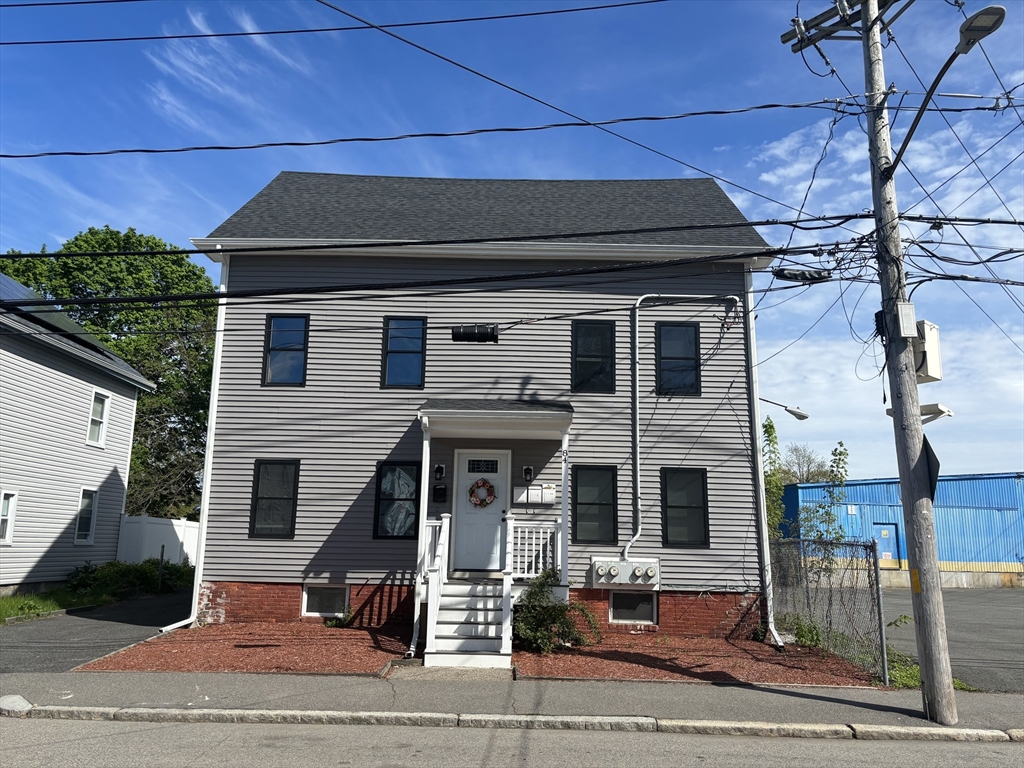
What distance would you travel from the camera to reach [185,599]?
1892 cm

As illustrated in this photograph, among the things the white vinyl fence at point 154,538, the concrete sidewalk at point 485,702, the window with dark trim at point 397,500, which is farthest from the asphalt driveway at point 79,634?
the window with dark trim at point 397,500

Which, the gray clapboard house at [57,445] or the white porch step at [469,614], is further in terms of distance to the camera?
the gray clapboard house at [57,445]

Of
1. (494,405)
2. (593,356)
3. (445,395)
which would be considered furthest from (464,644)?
(593,356)

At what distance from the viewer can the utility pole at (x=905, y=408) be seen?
27.2 ft

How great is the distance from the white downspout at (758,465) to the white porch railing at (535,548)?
366cm

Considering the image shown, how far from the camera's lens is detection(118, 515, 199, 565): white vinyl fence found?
72.7 ft

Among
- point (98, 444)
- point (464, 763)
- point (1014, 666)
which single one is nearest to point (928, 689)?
point (1014, 666)

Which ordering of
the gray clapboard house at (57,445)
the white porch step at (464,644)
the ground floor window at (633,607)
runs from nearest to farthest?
the white porch step at (464,644) < the ground floor window at (633,607) < the gray clapboard house at (57,445)

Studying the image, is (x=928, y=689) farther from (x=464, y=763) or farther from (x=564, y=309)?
(x=564, y=309)

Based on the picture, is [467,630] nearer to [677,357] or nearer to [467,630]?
[467,630]

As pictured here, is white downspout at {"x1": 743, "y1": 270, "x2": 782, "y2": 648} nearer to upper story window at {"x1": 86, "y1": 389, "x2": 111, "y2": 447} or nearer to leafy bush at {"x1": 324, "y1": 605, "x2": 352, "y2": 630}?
leafy bush at {"x1": 324, "y1": 605, "x2": 352, "y2": 630}

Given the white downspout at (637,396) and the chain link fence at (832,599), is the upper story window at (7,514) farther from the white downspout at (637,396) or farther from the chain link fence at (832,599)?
the chain link fence at (832,599)

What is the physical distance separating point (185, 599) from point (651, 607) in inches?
468

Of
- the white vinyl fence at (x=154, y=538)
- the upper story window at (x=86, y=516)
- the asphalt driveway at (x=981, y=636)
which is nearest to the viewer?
the asphalt driveway at (x=981, y=636)
